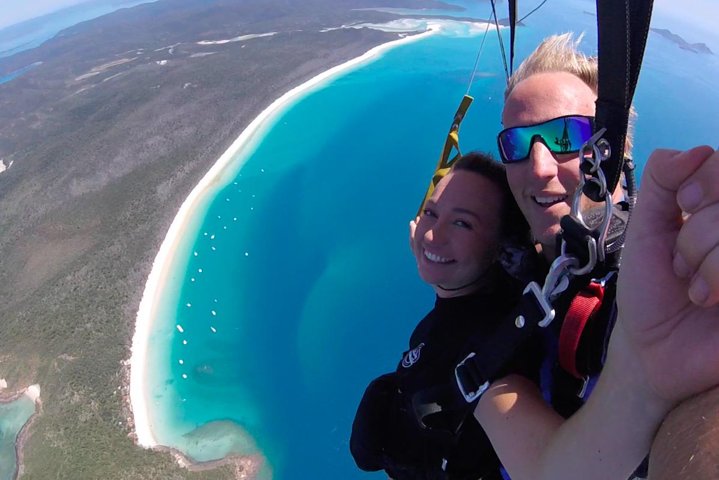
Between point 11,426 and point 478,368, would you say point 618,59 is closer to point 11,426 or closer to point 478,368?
point 478,368

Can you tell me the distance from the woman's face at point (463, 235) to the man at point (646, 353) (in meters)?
0.53

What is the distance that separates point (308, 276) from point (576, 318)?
11.3 m

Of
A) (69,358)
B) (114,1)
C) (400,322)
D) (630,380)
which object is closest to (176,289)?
(69,358)

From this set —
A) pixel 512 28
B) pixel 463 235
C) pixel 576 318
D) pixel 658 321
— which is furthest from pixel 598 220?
pixel 512 28

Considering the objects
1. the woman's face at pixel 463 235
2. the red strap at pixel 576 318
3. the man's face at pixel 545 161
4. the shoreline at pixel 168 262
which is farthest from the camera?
the shoreline at pixel 168 262

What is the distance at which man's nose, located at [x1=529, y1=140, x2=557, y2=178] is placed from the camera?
1192 mm

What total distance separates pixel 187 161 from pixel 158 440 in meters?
13.4

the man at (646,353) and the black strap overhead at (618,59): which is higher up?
the black strap overhead at (618,59)

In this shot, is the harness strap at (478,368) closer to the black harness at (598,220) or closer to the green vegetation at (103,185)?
the black harness at (598,220)

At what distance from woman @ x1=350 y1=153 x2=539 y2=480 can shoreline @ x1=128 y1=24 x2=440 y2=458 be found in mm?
8165

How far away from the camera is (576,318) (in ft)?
2.94

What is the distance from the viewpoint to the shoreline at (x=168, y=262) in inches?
366

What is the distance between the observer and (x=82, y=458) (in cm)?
911

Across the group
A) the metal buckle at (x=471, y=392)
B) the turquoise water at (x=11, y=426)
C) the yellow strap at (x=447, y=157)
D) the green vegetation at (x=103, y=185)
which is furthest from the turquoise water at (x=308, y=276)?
the metal buckle at (x=471, y=392)
